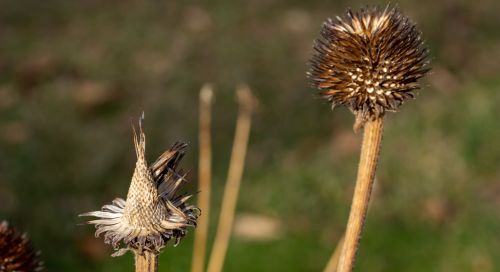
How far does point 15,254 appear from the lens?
1.23 m

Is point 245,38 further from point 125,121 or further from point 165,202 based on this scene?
point 165,202

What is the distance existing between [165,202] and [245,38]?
3.81 meters

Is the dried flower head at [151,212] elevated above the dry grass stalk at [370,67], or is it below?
below

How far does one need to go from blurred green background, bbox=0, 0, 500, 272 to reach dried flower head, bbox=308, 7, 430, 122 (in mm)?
1644

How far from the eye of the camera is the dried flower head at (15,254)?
1210 millimetres

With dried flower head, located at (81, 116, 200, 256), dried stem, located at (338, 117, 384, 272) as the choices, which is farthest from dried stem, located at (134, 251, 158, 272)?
dried stem, located at (338, 117, 384, 272)

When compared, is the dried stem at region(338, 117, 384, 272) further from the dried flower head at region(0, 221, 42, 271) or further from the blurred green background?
the blurred green background

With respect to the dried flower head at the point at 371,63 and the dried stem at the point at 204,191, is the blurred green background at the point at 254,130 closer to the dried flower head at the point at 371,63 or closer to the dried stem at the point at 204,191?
the dried stem at the point at 204,191

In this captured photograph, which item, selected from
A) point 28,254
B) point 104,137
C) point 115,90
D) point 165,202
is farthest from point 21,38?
point 165,202

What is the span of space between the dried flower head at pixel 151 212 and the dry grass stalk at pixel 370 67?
0.82ft

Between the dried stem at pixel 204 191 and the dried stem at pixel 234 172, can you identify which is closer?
the dried stem at pixel 204 191

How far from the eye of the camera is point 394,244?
10.4ft

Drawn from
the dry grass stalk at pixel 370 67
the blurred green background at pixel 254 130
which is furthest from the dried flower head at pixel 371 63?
the blurred green background at pixel 254 130

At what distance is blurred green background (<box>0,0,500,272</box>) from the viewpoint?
3197 millimetres
